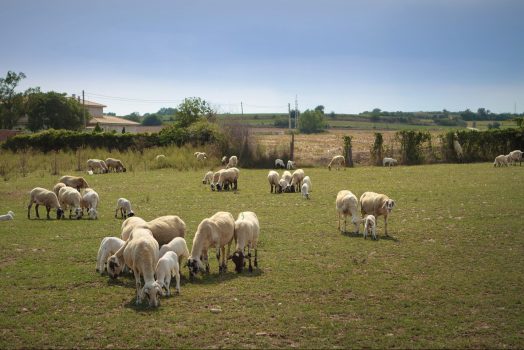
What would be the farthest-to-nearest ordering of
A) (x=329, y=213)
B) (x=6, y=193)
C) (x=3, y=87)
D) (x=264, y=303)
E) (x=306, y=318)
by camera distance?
(x=3, y=87) → (x=6, y=193) → (x=329, y=213) → (x=264, y=303) → (x=306, y=318)

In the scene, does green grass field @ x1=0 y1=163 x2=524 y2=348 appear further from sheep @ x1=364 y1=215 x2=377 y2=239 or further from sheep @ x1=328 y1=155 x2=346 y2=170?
sheep @ x1=328 y1=155 x2=346 y2=170

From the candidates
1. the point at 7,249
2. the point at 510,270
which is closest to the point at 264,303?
the point at 510,270

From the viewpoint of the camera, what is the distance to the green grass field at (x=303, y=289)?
26.7 feet

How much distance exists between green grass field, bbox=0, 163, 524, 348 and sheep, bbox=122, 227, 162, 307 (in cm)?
29

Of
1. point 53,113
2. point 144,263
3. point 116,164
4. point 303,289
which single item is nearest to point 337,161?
point 116,164

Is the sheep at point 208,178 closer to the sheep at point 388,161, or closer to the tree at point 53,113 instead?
the sheep at point 388,161

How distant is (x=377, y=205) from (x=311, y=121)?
106 m

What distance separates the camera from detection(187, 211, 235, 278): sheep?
11.4 metres

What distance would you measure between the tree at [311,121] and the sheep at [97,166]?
83.1 meters

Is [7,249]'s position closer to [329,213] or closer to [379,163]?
[329,213]

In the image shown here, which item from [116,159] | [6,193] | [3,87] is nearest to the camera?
[6,193]

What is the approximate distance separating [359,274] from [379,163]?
1317 inches

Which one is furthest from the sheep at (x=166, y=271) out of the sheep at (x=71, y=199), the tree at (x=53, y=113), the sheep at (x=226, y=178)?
the tree at (x=53, y=113)

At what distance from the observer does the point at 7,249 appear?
1394cm
